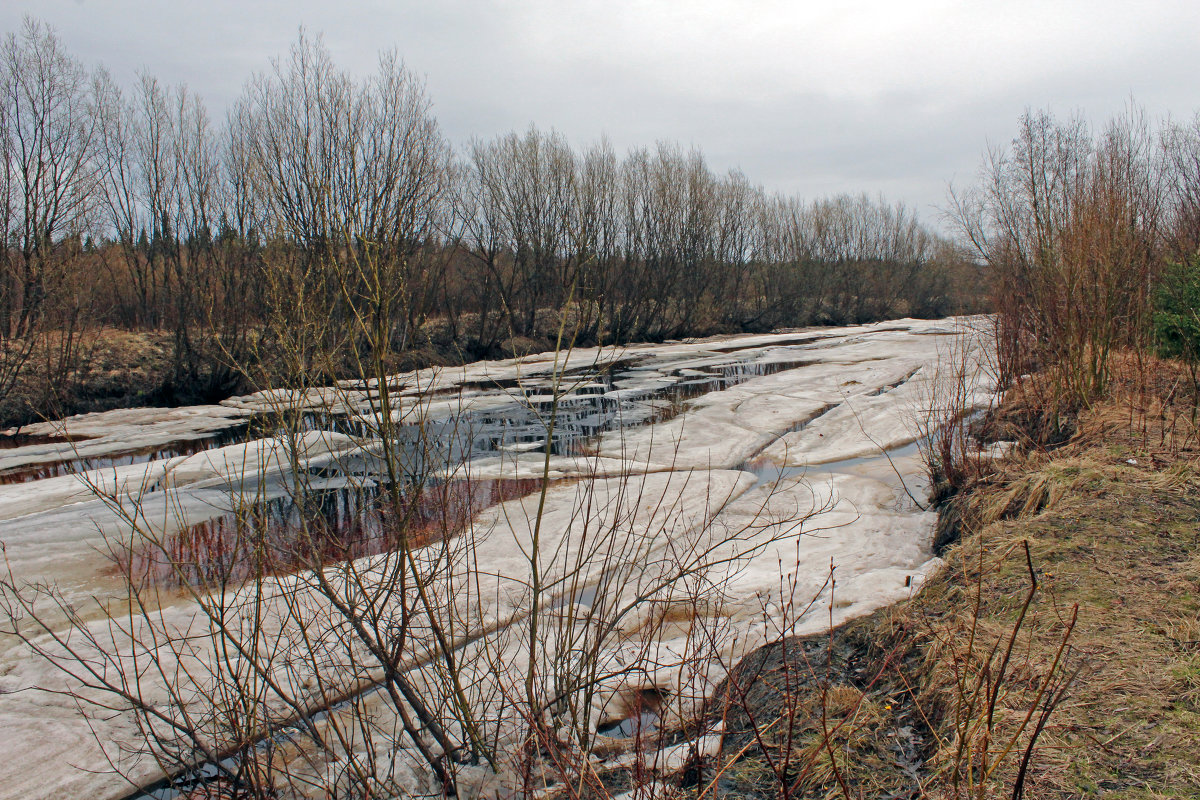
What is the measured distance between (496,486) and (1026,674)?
5.77 metres

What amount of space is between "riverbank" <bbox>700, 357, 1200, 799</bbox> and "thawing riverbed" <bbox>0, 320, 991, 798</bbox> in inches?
17.2

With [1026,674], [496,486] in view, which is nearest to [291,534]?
[496,486]

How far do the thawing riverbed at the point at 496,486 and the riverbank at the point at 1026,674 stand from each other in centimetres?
44

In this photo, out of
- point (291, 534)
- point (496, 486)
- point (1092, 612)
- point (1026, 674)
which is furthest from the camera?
point (496, 486)

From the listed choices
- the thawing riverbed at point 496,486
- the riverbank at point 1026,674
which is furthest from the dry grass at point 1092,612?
the thawing riverbed at point 496,486

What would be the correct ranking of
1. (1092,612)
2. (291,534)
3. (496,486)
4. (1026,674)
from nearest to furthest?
(1026,674) < (1092,612) < (291,534) < (496,486)

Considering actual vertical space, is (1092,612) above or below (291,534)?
above

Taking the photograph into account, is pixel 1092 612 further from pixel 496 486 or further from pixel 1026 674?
pixel 496 486

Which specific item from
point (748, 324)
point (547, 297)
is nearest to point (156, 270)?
point (547, 297)

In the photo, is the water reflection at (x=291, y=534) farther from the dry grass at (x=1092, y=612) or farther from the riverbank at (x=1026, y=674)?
the dry grass at (x=1092, y=612)

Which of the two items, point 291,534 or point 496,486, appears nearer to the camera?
point 291,534

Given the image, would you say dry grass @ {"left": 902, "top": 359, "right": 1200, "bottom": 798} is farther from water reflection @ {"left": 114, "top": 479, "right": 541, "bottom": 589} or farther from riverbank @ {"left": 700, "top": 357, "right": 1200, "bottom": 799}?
water reflection @ {"left": 114, "top": 479, "right": 541, "bottom": 589}

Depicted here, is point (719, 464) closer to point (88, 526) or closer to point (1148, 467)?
point (1148, 467)

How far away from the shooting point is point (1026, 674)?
281 cm
